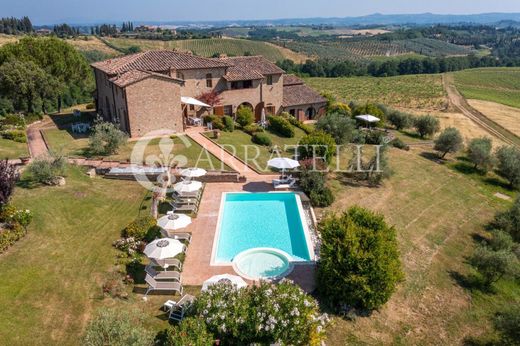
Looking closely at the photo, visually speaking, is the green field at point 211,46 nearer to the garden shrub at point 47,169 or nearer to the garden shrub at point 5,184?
the garden shrub at point 47,169

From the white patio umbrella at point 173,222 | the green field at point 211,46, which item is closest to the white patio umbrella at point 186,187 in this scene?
the white patio umbrella at point 173,222

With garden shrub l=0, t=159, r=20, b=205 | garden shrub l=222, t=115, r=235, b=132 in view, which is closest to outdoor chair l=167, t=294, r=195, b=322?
garden shrub l=0, t=159, r=20, b=205

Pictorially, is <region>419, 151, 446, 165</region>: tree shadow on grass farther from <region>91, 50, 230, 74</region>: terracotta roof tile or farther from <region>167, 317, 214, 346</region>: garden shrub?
<region>167, 317, 214, 346</region>: garden shrub

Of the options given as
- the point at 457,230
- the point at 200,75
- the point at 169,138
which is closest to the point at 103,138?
the point at 169,138

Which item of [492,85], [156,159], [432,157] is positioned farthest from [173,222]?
[492,85]

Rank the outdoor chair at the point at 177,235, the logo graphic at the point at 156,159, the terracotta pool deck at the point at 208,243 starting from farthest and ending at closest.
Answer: the logo graphic at the point at 156,159
the outdoor chair at the point at 177,235
the terracotta pool deck at the point at 208,243

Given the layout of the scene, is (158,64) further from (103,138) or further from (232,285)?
(232,285)
